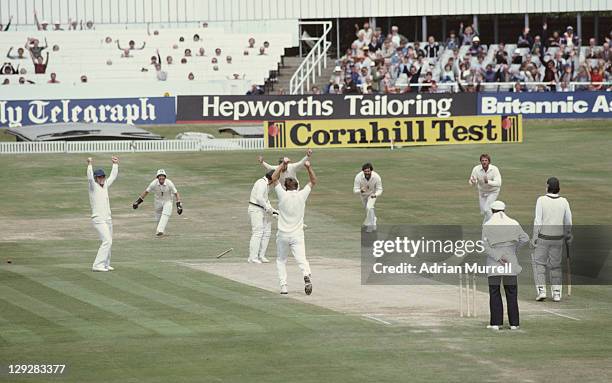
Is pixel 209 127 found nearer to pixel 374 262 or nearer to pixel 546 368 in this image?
pixel 374 262

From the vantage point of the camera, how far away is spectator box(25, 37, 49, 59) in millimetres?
57062

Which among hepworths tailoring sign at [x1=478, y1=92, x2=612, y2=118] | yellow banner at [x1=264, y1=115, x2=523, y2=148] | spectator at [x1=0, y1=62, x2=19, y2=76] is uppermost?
spectator at [x1=0, y1=62, x2=19, y2=76]

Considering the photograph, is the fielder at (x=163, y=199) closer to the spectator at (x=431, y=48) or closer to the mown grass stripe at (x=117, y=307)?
the mown grass stripe at (x=117, y=307)

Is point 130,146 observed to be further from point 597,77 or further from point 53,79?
point 597,77

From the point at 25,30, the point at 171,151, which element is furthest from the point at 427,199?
the point at 25,30

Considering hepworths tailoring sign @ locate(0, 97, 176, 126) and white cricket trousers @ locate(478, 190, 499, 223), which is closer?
white cricket trousers @ locate(478, 190, 499, 223)

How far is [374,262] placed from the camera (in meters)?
24.7

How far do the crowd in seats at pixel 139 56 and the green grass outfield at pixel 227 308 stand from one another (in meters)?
16.0

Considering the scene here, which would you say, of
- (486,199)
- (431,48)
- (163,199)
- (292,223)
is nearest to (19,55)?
(431,48)

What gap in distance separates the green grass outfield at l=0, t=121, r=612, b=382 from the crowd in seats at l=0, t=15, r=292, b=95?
52.4 ft

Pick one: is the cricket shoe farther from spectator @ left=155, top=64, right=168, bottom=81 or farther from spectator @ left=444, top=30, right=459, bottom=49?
spectator @ left=444, top=30, right=459, bottom=49

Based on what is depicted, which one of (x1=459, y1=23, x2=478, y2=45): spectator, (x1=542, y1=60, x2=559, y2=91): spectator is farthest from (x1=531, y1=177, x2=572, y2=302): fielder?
(x1=459, y1=23, x2=478, y2=45): spectator

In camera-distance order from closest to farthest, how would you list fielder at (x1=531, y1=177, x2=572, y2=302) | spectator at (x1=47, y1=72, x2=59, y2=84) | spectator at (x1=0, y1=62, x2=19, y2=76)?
fielder at (x1=531, y1=177, x2=572, y2=302), spectator at (x1=47, y1=72, x2=59, y2=84), spectator at (x1=0, y1=62, x2=19, y2=76)

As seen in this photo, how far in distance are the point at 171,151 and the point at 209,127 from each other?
4.38 meters
